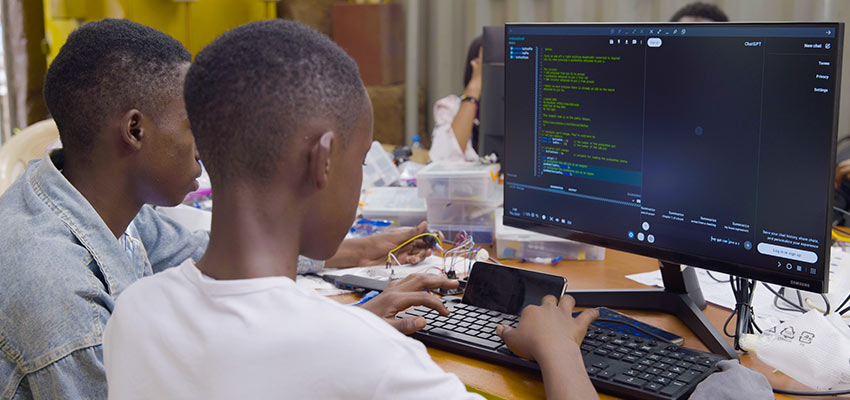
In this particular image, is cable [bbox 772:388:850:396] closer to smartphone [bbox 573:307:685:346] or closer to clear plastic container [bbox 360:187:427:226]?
smartphone [bbox 573:307:685:346]

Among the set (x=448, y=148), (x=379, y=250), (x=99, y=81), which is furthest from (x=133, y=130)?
(x=448, y=148)

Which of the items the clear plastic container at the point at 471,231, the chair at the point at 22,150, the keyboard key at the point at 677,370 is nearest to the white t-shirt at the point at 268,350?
the keyboard key at the point at 677,370

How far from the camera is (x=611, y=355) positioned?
38.8 inches

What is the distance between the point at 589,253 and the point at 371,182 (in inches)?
30.7

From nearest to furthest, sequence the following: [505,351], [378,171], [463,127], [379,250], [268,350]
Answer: [268,350], [505,351], [379,250], [378,171], [463,127]

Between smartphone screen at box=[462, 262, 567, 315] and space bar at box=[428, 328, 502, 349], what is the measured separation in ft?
0.31

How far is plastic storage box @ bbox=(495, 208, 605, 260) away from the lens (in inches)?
59.3

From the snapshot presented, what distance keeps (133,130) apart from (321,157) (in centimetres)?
47

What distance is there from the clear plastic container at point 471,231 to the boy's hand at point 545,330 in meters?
0.61

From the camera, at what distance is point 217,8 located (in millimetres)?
3342

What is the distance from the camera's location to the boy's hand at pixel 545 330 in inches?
37.5

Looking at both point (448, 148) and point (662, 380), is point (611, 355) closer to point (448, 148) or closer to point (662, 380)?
point (662, 380)

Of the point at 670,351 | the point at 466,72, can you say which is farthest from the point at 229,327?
the point at 466,72

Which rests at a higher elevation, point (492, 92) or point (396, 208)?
point (492, 92)
